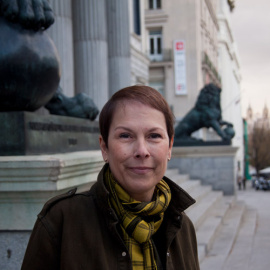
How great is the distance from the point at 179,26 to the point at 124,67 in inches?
983

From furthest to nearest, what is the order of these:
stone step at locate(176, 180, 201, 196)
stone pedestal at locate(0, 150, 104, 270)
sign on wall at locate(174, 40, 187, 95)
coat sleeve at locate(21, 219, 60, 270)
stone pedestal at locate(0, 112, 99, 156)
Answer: sign on wall at locate(174, 40, 187, 95), stone step at locate(176, 180, 201, 196), stone pedestal at locate(0, 112, 99, 156), stone pedestal at locate(0, 150, 104, 270), coat sleeve at locate(21, 219, 60, 270)

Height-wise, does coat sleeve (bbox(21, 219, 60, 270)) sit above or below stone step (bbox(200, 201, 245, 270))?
above

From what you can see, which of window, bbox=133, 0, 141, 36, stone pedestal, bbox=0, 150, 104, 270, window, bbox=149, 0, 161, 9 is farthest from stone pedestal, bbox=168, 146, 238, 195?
window, bbox=149, 0, 161, 9

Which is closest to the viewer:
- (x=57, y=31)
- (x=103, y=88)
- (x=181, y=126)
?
(x=57, y=31)

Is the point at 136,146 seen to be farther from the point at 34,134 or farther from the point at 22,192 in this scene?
the point at 34,134

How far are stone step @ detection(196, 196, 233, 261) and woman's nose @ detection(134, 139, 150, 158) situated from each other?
17.9 feet

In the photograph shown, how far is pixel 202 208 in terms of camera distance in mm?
10359

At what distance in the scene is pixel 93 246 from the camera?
5.78 ft

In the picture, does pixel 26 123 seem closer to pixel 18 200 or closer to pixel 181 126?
pixel 18 200

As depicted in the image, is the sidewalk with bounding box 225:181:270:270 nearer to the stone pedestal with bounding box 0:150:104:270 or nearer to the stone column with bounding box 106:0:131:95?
the stone pedestal with bounding box 0:150:104:270

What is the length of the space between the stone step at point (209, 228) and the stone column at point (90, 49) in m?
4.21

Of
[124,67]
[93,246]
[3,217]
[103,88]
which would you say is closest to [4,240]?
[3,217]

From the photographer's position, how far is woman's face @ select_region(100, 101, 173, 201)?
184 centimetres

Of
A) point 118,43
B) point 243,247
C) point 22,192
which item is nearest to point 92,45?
point 118,43
